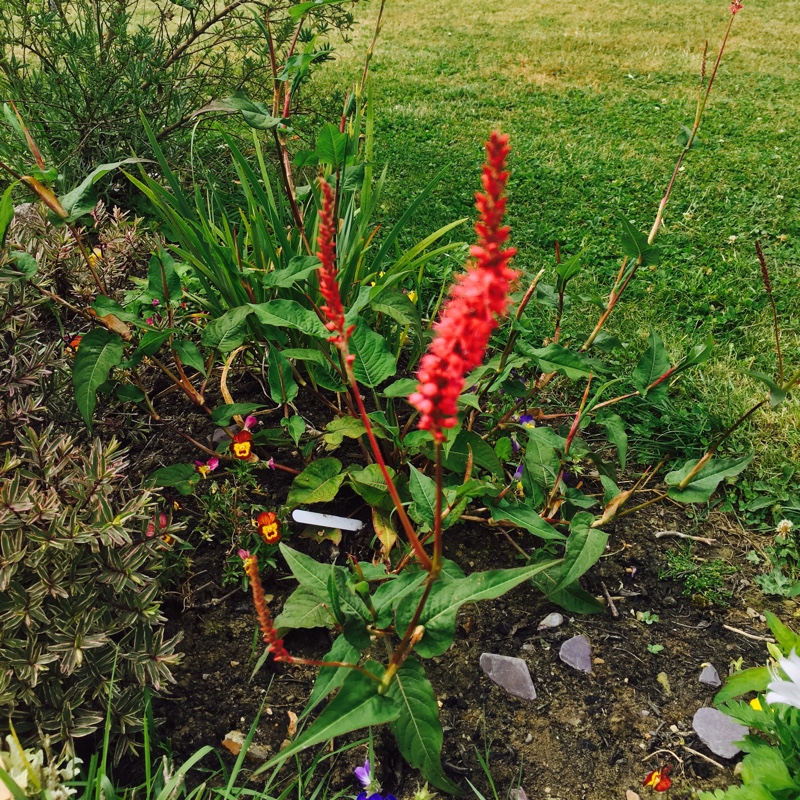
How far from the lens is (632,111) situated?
5387mm

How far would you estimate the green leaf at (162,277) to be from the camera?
1.67 meters

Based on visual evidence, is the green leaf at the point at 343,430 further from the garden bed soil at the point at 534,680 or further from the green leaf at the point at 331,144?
the green leaf at the point at 331,144

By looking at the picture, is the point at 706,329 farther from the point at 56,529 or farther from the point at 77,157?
the point at 77,157

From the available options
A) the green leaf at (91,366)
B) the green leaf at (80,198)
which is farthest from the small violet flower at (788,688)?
the green leaf at (80,198)

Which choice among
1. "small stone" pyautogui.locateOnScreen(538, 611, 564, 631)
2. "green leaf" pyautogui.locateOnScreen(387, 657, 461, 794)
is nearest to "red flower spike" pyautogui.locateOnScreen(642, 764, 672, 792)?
"small stone" pyautogui.locateOnScreen(538, 611, 564, 631)

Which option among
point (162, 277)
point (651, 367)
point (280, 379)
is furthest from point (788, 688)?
point (162, 277)

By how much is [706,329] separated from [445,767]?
6.89ft

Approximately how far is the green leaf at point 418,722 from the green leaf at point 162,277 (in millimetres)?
1062

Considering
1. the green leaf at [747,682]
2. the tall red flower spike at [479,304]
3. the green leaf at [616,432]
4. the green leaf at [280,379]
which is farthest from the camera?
the green leaf at [280,379]

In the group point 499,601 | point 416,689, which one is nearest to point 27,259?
point 416,689

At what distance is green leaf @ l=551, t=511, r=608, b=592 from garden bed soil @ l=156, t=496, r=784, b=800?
0.28 meters

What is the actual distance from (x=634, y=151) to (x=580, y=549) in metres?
3.94

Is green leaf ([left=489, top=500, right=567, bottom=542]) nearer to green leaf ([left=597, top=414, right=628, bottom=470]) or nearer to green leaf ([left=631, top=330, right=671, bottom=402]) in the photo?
green leaf ([left=597, top=414, right=628, bottom=470])

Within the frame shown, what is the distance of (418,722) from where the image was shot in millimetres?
1197
